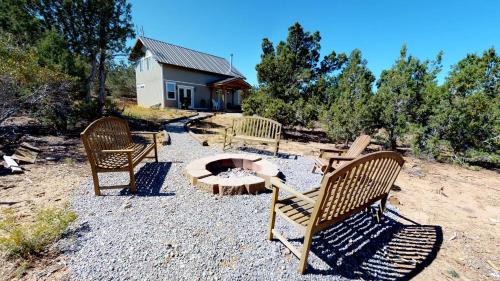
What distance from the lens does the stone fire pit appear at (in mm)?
3811

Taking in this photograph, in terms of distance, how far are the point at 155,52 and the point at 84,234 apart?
62.0ft

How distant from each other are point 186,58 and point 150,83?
13.8 ft

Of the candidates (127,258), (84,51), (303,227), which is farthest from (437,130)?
(84,51)

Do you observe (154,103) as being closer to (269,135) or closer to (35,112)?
(35,112)

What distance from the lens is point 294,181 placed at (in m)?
4.68

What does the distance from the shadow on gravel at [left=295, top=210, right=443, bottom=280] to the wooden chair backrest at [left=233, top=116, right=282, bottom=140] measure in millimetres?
3853

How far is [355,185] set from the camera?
89.2 inches

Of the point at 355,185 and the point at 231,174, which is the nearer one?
the point at 355,185

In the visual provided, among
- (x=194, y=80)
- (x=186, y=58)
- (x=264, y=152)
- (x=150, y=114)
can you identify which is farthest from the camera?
(x=186, y=58)

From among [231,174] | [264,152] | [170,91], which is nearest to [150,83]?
[170,91]

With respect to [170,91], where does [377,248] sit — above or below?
below

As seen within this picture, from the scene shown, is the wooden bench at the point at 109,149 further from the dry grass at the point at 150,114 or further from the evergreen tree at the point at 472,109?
the evergreen tree at the point at 472,109

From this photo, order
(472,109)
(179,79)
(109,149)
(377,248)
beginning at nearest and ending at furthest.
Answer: (377,248) < (109,149) < (472,109) < (179,79)

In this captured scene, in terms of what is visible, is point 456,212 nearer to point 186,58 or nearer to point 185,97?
point 185,97
